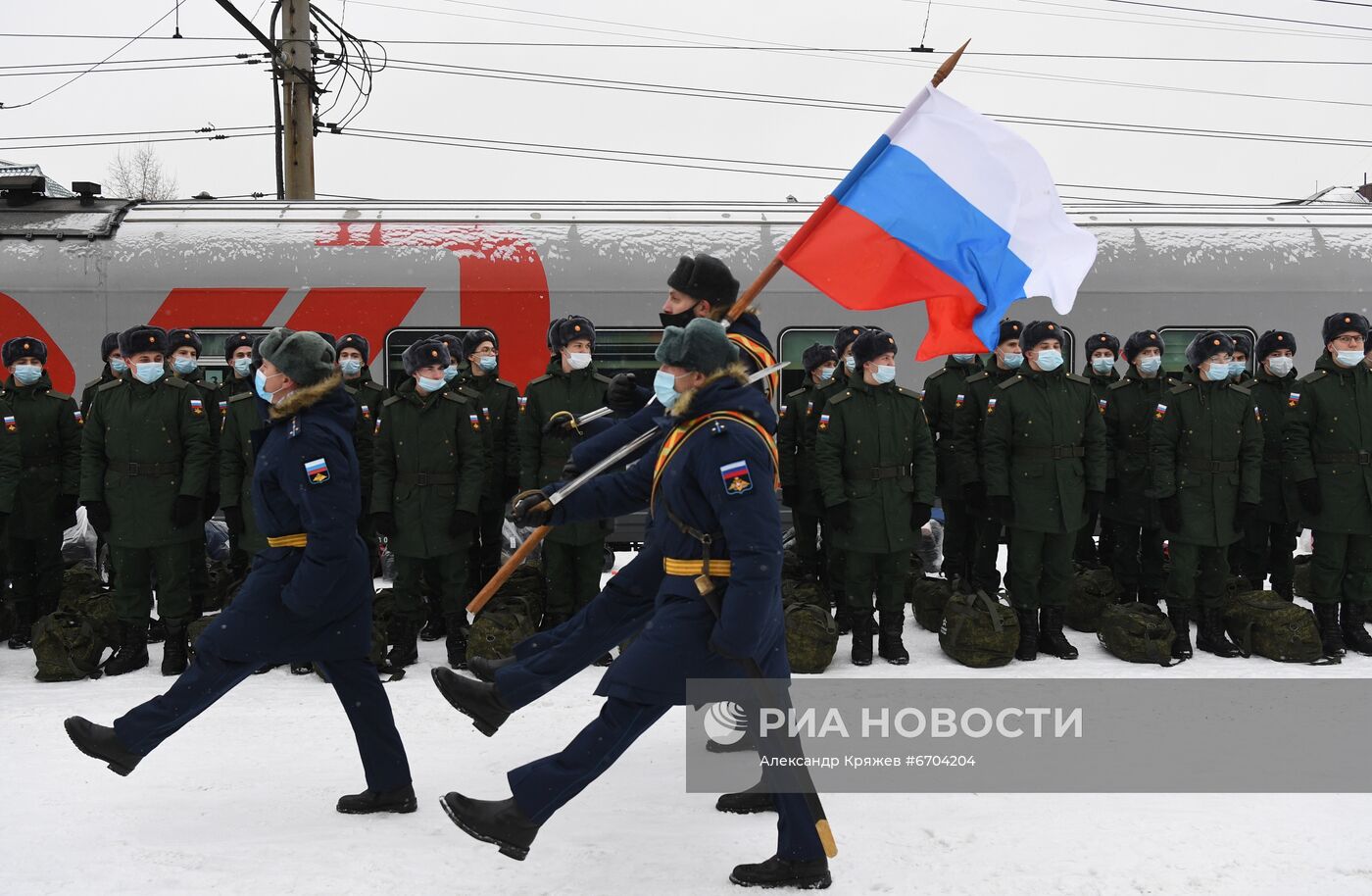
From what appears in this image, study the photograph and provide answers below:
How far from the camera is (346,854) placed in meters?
4.08

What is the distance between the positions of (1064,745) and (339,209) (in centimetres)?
776

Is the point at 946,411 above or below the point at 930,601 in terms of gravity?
above

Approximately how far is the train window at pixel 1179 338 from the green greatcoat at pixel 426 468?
612 centimetres

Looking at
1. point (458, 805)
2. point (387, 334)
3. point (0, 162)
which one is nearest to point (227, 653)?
point (458, 805)

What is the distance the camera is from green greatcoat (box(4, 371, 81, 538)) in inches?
288

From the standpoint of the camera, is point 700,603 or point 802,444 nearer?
point 700,603

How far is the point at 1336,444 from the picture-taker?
23.1 feet

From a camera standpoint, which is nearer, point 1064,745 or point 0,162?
point 1064,745

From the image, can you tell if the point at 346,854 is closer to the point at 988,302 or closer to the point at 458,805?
the point at 458,805

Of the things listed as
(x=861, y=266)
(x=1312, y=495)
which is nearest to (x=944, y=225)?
(x=861, y=266)

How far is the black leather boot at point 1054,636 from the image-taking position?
7.19m

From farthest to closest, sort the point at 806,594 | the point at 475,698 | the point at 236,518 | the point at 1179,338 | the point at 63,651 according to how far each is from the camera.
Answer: the point at 1179,338 → the point at 806,594 → the point at 236,518 → the point at 63,651 → the point at 475,698

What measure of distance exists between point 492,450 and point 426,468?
24.4 inches

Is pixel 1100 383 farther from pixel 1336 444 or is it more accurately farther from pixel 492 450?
pixel 492 450
